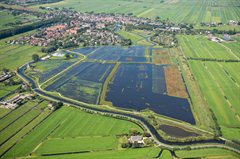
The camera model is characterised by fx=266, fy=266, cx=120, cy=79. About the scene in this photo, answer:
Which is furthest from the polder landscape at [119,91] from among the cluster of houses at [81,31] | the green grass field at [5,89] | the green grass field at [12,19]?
the green grass field at [12,19]

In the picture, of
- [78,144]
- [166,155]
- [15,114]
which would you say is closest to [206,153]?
[166,155]

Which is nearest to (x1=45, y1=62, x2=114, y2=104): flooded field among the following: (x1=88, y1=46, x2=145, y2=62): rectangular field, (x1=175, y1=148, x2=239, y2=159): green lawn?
(x1=88, y1=46, x2=145, y2=62): rectangular field

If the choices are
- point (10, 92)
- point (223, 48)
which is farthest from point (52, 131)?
point (223, 48)

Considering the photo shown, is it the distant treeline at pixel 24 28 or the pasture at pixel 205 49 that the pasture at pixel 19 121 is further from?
the distant treeline at pixel 24 28

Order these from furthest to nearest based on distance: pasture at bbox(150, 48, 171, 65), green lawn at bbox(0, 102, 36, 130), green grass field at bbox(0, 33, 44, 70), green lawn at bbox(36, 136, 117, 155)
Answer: pasture at bbox(150, 48, 171, 65)
green grass field at bbox(0, 33, 44, 70)
green lawn at bbox(0, 102, 36, 130)
green lawn at bbox(36, 136, 117, 155)

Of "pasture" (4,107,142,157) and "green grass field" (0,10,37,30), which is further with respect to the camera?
"green grass field" (0,10,37,30)

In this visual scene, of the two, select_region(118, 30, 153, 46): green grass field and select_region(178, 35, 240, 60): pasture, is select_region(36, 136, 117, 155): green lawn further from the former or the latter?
select_region(118, 30, 153, 46): green grass field

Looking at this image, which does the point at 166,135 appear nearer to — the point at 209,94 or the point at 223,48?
the point at 209,94
